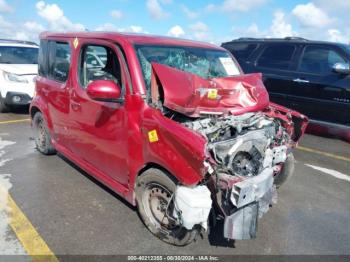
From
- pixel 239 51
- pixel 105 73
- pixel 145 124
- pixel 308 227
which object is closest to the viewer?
pixel 145 124

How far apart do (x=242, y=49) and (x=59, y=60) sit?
16.1 feet

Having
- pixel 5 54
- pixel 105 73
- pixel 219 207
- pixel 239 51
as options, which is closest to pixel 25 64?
pixel 5 54

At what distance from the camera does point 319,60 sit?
7102 millimetres

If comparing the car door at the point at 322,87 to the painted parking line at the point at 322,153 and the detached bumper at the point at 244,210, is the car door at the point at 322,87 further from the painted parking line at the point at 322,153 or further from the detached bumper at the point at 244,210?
the detached bumper at the point at 244,210

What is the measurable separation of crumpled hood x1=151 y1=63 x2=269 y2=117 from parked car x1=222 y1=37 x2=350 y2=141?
356cm

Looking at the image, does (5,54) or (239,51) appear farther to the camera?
(5,54)

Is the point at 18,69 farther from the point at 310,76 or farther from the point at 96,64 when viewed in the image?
the point at 310,76

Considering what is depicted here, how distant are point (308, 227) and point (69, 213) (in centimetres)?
256

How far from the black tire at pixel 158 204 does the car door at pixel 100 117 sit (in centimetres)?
30

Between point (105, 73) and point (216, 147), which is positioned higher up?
point (105, 73)

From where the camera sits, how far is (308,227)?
12.1 ft

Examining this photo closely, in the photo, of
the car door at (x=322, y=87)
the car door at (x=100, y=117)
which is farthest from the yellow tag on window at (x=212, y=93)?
the car door at (x=322, y=87)

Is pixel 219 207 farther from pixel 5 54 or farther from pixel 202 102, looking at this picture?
pixel 5 54

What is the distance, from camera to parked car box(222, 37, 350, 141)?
675cm
